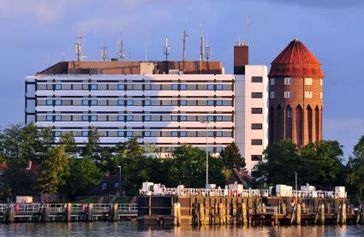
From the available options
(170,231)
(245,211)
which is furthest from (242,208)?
(170,231)

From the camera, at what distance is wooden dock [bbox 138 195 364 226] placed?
176 metres

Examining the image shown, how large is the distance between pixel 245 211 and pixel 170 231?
19.8 metres

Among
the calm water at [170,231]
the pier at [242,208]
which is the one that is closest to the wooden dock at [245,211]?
the pier at [242,208]

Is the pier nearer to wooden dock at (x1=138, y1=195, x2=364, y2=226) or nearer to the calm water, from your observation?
wooden dock at (x1=138, y1=195, x2=364, y2=226)

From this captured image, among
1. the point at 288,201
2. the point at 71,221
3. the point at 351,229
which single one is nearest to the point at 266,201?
the point at 288,201

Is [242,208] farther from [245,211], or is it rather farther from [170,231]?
[170,231]

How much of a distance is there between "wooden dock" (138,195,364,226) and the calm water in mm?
3898

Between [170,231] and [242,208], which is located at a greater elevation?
[242,208]

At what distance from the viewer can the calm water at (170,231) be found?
157500 mm

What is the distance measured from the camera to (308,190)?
189250mm

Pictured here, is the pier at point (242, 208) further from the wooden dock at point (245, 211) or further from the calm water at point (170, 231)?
the calm water at point (170, 231)

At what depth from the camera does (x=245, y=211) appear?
179 meters

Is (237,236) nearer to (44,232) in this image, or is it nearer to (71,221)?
(44,232)

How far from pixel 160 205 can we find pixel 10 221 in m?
30.1
